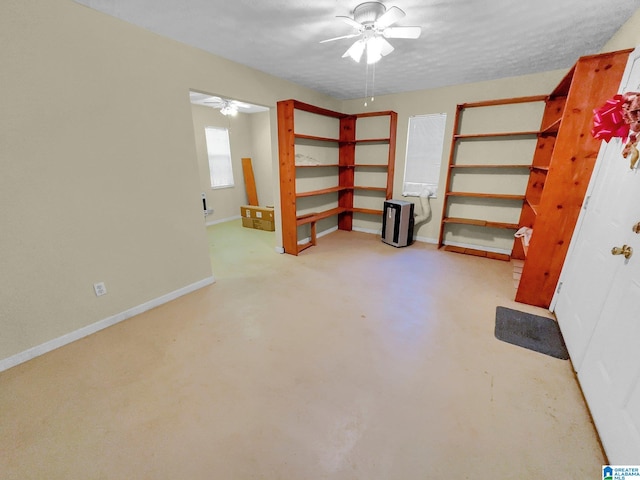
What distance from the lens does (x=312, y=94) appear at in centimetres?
430

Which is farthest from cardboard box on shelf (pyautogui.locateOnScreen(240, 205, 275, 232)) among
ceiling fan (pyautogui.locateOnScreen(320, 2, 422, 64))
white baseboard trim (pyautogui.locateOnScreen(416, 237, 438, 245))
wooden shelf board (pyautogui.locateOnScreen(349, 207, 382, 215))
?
ceiling fan (pyautogui.locateOnScreen(320, 2, 422, 64))

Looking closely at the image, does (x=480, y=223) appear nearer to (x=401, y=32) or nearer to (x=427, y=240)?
(x=427, y=240)

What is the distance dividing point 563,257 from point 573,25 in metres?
2.00

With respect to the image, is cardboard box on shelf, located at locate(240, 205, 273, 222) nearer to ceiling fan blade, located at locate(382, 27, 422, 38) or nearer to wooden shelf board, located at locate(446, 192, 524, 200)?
wooden shelf board, located at locate(446, 192, 524, 200)

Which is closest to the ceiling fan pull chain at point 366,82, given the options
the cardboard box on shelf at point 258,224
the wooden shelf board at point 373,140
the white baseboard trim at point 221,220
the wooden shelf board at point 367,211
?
the wooden shelf board at point 373,140

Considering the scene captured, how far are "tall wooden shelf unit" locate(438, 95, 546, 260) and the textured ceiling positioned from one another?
0.48m

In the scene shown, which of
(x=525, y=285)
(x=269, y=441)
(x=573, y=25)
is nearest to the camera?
(x=269, y=441)

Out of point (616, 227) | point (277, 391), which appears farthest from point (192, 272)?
point (616, 227)

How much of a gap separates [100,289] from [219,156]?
4566mm

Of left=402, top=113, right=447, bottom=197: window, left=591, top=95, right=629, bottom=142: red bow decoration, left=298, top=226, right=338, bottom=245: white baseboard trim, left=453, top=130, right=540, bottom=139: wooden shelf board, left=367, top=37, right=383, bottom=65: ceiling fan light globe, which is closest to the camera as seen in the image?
left=591, top=95, right=629, bottom=142: red bow decoration

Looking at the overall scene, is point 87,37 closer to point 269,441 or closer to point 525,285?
point 269,441

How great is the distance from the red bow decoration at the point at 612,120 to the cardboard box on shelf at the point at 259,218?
15.2 ft

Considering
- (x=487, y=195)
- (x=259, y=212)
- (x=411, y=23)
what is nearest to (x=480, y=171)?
(x=487, y=195)

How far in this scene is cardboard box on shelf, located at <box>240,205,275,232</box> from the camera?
17.7ft
